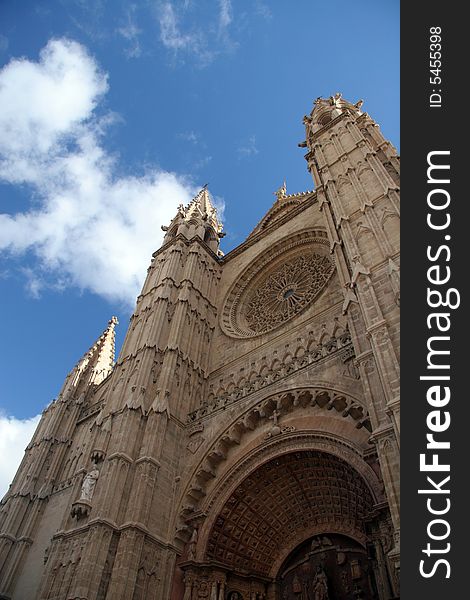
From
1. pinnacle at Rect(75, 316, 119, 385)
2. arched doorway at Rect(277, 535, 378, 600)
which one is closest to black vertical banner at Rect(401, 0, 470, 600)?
arched doorway at Rect(277, 535, 378, 600)

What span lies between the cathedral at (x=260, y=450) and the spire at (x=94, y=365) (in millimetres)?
5053

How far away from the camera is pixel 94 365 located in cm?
2406

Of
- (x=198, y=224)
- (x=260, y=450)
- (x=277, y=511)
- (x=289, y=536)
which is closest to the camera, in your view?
(x=260, y=450)

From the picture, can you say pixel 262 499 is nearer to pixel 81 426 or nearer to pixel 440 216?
pixel 440 216

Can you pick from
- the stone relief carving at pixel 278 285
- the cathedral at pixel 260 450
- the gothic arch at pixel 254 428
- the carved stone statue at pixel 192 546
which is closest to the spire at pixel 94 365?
the cathedral at pixel 260 450

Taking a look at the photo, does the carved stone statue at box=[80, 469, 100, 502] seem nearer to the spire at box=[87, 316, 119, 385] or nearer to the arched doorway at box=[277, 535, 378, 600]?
the arched doorway at box=[277, 535, 378, 600]

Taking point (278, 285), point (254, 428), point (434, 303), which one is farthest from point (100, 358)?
point (434, 303)

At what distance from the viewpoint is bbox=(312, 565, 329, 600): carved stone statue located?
9820 mm

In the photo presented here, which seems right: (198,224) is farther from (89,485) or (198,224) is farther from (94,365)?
(89,485)

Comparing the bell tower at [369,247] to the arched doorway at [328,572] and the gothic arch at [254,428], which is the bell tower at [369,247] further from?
the arched doorway at [328,572]

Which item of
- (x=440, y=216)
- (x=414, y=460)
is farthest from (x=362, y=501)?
(x=440, y=216)

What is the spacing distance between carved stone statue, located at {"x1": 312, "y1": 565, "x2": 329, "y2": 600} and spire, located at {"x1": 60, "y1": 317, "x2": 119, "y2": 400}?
48.1 ft

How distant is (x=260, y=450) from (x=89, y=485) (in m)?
4.64

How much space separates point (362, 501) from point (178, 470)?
513cm
